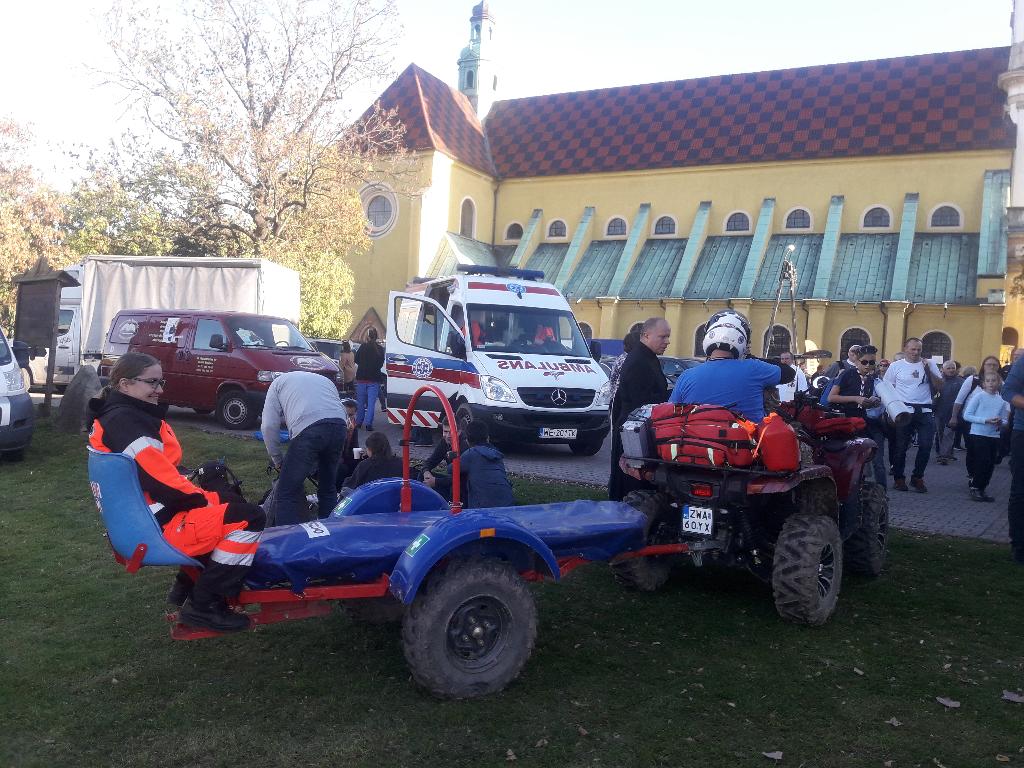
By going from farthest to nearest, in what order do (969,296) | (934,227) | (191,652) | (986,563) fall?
(934,227)
(969,296)
(986,563)
(191,652)

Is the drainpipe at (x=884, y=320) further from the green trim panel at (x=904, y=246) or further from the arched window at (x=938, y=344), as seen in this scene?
the arched window at (x=938, y=344)

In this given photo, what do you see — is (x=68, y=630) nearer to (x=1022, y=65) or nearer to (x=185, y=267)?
(x=185, y=267)

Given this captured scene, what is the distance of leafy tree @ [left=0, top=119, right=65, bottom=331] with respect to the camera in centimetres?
3659

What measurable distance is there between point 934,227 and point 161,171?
27.2 m

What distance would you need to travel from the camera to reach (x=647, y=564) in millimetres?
6090

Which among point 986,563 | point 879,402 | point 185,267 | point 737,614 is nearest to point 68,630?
point 737,614

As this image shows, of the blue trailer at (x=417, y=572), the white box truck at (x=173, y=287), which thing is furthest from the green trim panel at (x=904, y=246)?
the blue trailer at (x=417, y=572)

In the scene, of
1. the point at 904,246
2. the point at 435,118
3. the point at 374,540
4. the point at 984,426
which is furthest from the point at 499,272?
the point at 435,118

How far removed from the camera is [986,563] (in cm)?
730

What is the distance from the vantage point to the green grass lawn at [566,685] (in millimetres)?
3803

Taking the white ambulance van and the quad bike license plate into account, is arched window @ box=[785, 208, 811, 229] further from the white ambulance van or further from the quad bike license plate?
the quad bike license plate

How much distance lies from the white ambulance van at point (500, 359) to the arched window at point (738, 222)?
23400 millimetres

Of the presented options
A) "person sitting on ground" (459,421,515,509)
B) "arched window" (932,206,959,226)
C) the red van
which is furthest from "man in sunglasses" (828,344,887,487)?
"arched window" (932,206,959,226)

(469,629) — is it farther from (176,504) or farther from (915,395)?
(915,395)
